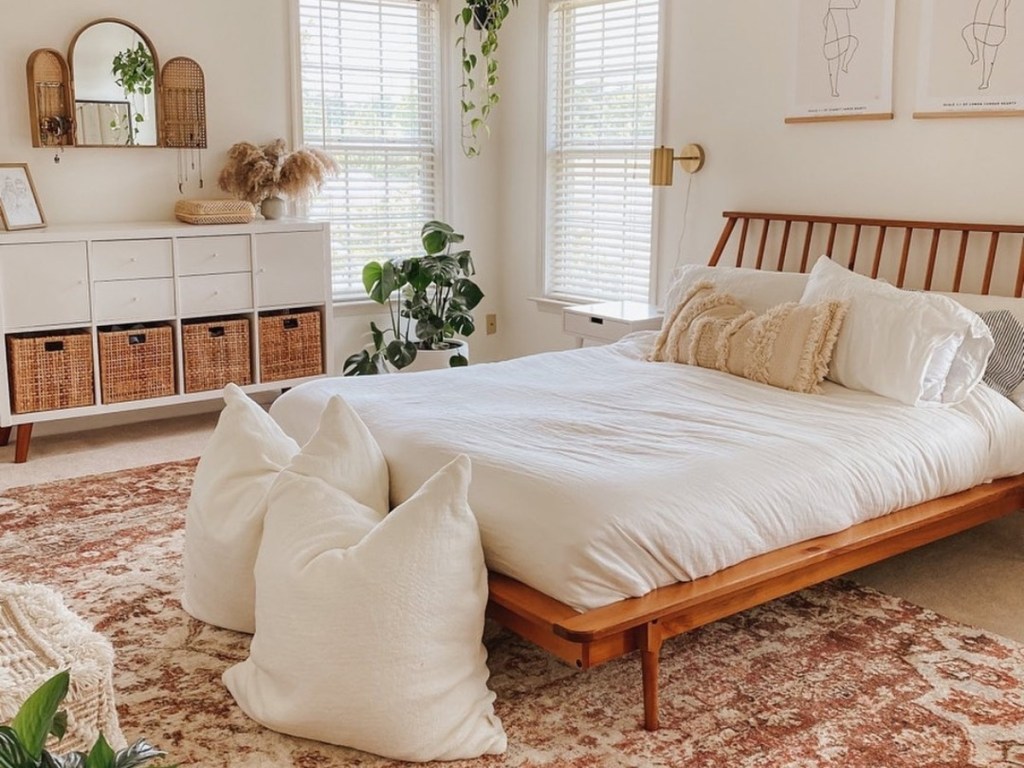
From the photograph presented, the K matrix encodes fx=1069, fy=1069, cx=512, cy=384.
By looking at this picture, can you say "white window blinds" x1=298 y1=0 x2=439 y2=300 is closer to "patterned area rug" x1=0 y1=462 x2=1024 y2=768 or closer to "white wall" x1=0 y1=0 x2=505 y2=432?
"white wall" x1=0 y1=0 x2=505 y2=432

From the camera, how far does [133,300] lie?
4.59 metres

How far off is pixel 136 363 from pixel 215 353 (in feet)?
1.19

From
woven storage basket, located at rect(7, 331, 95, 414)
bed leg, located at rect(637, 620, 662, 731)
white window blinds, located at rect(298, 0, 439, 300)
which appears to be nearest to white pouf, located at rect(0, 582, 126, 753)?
bed leg, located at rect(637, 620, 662, 731)

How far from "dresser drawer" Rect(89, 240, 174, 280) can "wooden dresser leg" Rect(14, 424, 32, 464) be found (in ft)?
2.25

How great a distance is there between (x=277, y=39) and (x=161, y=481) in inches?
91.6

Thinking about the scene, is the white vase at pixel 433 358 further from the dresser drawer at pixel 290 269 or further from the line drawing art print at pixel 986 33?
the line drawing art print at pixel 986 33

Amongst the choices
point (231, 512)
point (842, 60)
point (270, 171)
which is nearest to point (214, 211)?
point (270, 171)

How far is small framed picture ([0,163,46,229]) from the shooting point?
441 cm

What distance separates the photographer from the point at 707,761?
2.30 m

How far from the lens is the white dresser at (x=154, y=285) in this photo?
4.33 metres

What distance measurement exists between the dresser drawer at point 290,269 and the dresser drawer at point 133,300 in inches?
17.1

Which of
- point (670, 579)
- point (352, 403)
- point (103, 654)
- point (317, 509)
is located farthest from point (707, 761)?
point (352, 403)

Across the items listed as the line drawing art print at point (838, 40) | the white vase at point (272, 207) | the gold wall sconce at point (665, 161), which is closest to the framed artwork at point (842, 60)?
the line drawing art print at point (838, 40)

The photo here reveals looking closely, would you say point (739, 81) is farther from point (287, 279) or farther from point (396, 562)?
point (396, 562)
